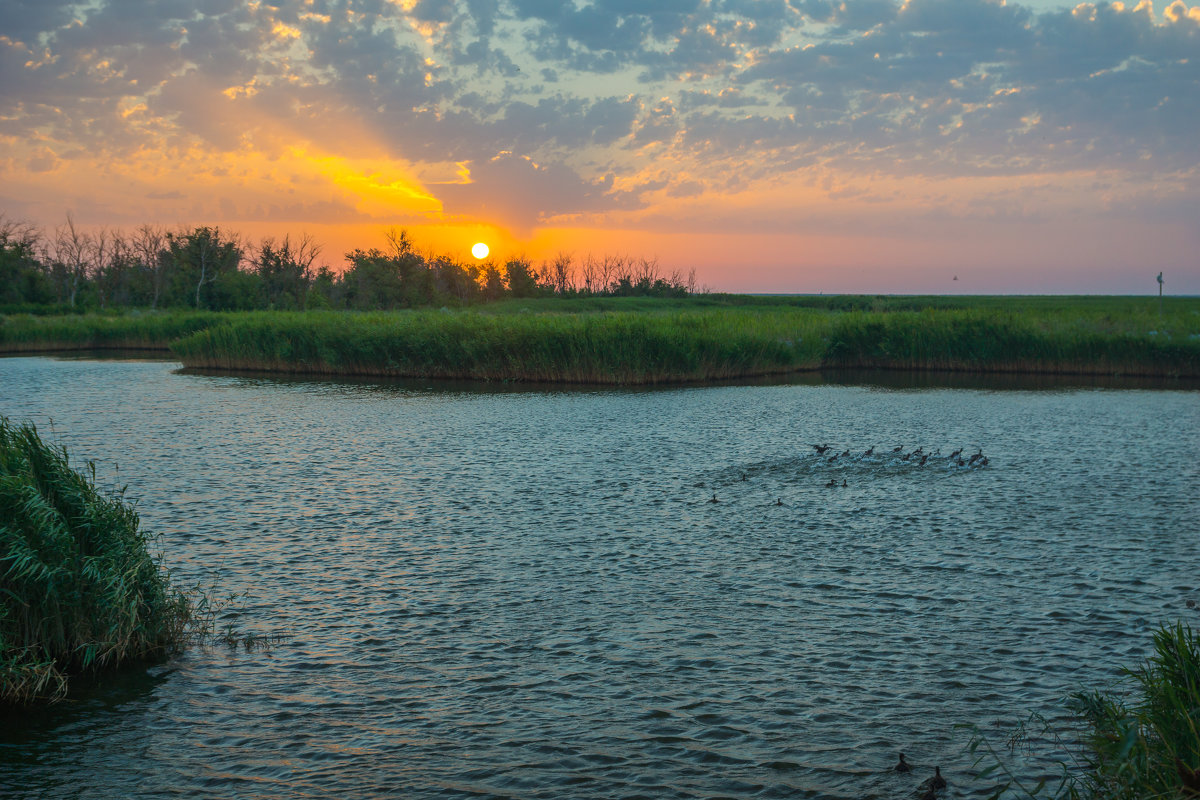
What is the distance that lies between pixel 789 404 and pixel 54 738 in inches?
871

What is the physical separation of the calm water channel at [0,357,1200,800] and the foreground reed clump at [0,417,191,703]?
0.92 feet

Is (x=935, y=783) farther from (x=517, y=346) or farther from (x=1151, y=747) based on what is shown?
(x=517, y=346)

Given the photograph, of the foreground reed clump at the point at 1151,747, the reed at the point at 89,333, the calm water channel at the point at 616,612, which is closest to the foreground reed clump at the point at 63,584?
the calm water channel at the point at 616,612

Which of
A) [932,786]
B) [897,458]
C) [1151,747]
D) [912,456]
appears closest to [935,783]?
[932,786]

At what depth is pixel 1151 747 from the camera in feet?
13.5

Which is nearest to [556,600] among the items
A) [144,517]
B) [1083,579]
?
[1083,579]

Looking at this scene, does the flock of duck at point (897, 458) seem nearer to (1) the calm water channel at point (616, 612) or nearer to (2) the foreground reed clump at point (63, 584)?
(1) the calm water channel at point (616, 612)

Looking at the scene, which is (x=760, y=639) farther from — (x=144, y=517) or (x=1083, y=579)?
(x=144, y=517)

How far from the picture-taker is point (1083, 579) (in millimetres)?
8781

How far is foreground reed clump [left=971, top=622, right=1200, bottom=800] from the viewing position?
3.66 metres

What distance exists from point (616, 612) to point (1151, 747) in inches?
178

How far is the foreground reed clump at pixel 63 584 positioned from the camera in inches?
246

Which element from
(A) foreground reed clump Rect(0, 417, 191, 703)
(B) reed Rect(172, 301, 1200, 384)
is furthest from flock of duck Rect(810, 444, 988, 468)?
(B) reed Rect(172, 301, 1200, 384)

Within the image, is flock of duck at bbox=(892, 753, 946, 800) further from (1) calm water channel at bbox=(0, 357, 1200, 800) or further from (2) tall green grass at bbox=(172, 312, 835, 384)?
(2) tall green grass at bbox=(172, 312, 835, 384)
